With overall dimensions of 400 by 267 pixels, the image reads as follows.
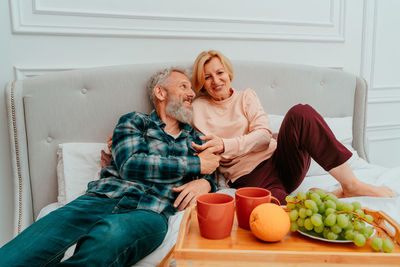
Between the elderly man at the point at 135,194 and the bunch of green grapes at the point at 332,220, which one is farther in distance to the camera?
the elderly man at the point at 135,194

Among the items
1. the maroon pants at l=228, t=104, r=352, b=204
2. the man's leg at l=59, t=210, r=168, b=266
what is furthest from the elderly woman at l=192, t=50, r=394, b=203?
the man's leg at l=59, t=210, r=168, b=266

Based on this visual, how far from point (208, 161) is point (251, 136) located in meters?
0.26

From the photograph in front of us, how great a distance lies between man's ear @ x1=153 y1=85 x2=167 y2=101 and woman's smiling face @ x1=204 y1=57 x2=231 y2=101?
0.80 ft

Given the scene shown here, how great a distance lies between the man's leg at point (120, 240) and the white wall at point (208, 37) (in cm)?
100

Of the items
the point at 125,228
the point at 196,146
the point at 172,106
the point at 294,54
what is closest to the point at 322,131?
the point at 196,146

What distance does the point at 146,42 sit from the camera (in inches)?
73.2

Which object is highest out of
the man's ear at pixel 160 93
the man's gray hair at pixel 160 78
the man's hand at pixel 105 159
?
the man's gray hair at pixel 160 78

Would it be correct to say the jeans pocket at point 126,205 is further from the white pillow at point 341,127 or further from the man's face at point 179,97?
the white pillow at point 341,127

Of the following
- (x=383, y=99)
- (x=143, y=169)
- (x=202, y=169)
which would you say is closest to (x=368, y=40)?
(x=383, y=99)

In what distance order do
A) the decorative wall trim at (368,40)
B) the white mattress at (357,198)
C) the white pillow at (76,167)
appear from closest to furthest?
the white mattress at (357,198), the white pillow at (76,167), the decorative wall trim at (368,40)

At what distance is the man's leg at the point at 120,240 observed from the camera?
91 cm

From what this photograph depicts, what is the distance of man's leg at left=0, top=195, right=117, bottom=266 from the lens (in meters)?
0.97

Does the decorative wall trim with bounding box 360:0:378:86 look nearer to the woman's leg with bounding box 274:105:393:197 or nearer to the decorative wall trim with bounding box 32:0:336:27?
the decorative wall trim with bounding box 32:0:336:27

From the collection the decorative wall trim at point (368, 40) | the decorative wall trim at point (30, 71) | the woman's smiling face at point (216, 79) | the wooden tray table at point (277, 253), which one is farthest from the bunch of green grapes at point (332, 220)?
the decorative wall trim at point (368, 40)
